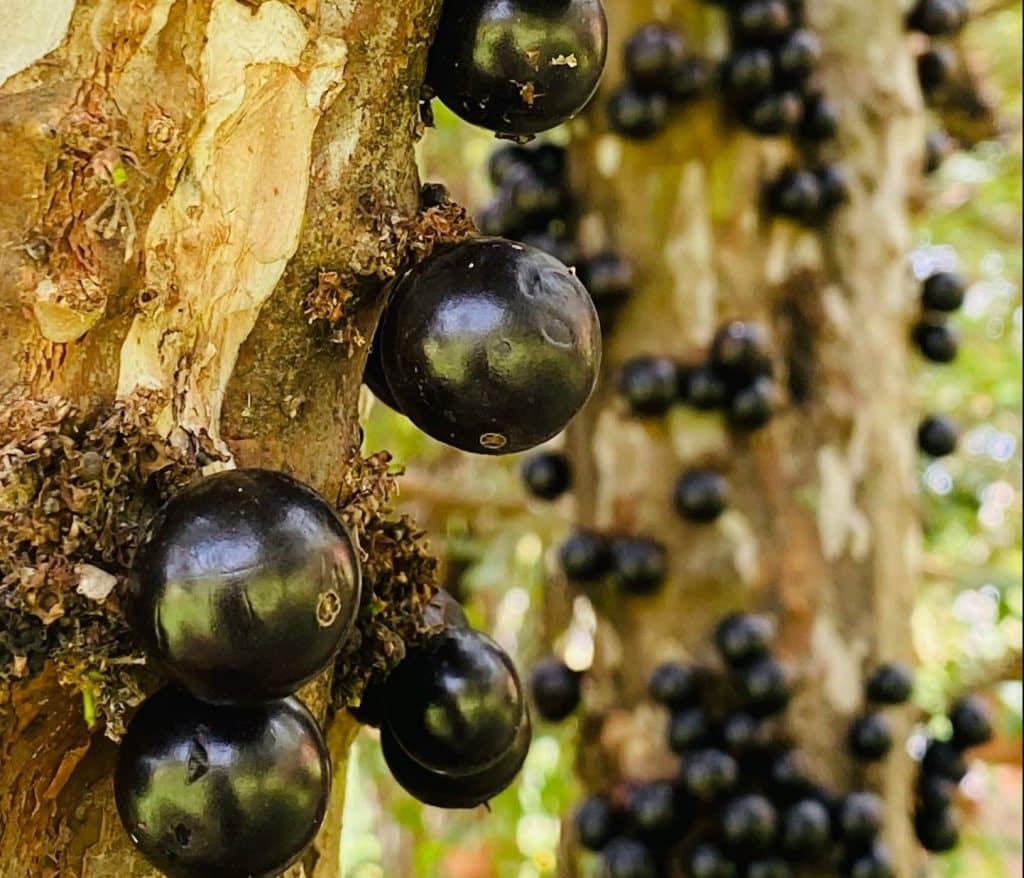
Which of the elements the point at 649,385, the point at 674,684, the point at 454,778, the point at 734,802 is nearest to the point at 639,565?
the point at 674,684

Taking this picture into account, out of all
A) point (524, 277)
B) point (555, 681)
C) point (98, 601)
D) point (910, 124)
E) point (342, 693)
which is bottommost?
point (555, 681)

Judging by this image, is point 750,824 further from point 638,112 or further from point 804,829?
point 638,112

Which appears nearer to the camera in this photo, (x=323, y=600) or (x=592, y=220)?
(x=323, y=600)

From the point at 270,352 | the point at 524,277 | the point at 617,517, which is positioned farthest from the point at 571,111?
the point at 617,517

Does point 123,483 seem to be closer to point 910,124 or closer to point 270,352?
point 270,352

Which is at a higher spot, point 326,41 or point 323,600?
point 326,41

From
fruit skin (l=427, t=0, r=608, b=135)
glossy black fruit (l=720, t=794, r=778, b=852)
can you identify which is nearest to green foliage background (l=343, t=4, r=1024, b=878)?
glossy black fruit (l=720, t=794, r=778, b=852)
